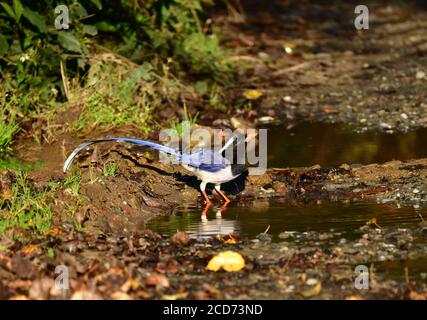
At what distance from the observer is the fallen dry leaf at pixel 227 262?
5.71 metres

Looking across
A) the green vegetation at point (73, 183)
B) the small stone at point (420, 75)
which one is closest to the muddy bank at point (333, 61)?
the small stone at point (420, 75)

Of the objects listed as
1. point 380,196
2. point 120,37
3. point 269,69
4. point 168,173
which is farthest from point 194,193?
point 269,69

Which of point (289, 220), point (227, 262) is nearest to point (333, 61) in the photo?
point (289, 220)

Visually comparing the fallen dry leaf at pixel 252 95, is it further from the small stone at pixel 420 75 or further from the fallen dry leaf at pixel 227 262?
the fallen dry leaf at pixel 227 262

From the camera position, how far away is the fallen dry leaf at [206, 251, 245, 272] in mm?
5711

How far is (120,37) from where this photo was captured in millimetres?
10148

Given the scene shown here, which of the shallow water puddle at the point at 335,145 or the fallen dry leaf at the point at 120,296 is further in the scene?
the shallow water puddle at the point at 335,145

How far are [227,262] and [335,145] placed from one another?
143 inches

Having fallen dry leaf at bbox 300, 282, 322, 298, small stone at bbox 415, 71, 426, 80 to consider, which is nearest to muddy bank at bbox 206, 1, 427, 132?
small stone at bbox 415, 71, 426, 80

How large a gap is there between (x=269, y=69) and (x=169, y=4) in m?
2.38

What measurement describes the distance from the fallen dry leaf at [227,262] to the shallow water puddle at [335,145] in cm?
268

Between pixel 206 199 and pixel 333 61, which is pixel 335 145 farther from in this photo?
pixel 333 61
